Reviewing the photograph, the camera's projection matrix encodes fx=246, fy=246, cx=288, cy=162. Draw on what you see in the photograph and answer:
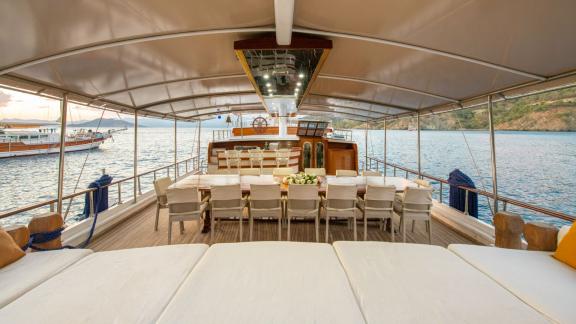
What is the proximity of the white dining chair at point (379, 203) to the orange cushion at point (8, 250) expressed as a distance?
333cm

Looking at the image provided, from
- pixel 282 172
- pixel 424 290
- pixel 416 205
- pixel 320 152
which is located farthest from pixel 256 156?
pixel 424 290

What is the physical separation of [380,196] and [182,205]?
2689 mm

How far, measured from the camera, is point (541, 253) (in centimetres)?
172

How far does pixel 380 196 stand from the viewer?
336cm

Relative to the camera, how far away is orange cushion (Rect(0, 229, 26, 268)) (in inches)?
58.4

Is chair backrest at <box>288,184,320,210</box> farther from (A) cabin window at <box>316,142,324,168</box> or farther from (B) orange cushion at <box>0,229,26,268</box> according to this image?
(A) cabin window at <box>316,142,324,168</box>

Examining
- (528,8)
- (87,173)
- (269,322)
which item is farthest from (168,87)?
(87,173)

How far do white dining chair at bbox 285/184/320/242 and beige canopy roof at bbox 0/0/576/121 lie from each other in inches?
67.3

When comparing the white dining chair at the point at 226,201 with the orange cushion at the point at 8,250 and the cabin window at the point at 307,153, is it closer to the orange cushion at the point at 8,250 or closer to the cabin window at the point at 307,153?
the orange cushion at the point at 8,250

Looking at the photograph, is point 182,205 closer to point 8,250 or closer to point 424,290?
point 8,250

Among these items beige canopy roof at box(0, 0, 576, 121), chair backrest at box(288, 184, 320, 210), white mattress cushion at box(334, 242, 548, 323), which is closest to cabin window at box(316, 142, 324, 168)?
beige canopy roof at box(0, 0, 576, 121)

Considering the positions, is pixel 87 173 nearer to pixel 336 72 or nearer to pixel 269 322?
pixel 336 72

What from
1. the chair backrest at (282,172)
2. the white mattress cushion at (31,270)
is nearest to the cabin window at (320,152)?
the chair backrest at (282,172)

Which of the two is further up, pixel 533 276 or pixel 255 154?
pixel 255 154
